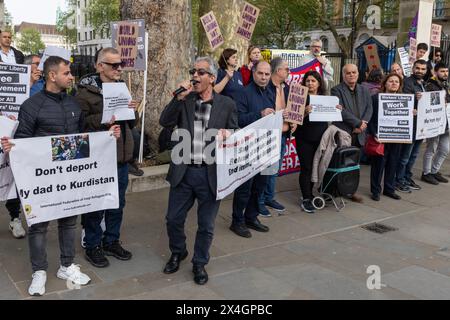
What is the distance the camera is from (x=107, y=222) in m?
4.78

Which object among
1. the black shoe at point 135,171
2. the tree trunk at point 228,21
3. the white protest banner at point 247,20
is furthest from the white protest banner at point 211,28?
the tree trunk at point 228,21

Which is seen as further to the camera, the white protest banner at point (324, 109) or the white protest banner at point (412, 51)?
the white protest banner at point (412, 51)

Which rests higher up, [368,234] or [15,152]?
[15,152]

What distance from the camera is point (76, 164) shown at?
4109 mm

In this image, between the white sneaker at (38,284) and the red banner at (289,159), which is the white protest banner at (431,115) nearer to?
the red banner at (289,159)

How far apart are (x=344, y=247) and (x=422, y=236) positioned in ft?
3.73

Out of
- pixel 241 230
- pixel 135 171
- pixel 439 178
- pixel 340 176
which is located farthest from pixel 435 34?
pixel 241 230

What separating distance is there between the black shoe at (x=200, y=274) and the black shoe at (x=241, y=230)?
1300 mm

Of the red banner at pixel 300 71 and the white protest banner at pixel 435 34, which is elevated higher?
the white protest banner at pixel 435 34

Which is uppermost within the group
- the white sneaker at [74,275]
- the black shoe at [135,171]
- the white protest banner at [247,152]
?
the white protest banner at [247,152]


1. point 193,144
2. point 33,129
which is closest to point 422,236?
point 193,144

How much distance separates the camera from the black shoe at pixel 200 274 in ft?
13.9

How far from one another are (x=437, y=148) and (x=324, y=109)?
3203 millimetres
